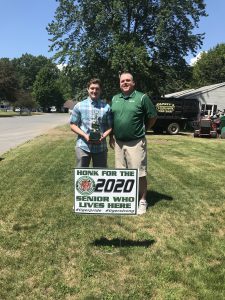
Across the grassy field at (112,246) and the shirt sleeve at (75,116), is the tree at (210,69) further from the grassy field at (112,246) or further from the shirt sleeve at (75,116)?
the shirt sleeve at (75,116)

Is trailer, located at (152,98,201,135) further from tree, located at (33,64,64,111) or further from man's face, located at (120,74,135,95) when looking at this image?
tree, located at (33,64,64,111)

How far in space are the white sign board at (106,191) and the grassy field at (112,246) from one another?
470 millimetres

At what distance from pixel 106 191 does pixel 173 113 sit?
22.8 metres

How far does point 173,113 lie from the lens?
1080 inches

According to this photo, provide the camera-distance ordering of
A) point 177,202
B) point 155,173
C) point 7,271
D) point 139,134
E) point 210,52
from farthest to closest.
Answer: point 210,52 < point 155,173 < point 177,202 < point 139,134 < point 7,271

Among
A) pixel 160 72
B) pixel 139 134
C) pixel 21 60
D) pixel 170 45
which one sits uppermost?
pixel 21 60

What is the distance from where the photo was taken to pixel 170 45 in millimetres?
36188

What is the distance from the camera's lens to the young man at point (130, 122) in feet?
19.6

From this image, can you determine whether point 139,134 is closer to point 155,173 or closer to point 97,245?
point 97,245

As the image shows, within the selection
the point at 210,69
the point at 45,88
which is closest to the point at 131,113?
the point at 210,69

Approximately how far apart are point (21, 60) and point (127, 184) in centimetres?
14635

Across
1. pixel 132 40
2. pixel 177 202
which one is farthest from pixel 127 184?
pixel 132 40

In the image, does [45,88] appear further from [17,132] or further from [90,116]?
[90,116]

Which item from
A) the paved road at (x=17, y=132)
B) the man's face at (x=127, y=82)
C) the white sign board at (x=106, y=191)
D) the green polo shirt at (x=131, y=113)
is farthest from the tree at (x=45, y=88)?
the white sign board at (x=106, y=191)
